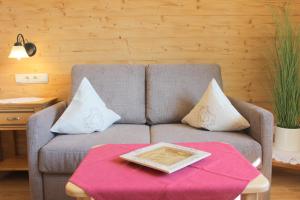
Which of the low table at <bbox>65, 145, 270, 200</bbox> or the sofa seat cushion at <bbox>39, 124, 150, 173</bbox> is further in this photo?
the sofa seat cushion at <bbox>39, 124, 150, 173</bbox>

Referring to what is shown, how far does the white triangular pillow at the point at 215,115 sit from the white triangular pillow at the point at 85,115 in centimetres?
63

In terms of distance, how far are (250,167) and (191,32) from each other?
67.2 inches

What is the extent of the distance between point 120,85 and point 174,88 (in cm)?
46

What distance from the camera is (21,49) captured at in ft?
7.95

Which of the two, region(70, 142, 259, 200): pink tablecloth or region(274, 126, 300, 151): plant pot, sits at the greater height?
region(70, 142, 259, 200): pink tablecloth

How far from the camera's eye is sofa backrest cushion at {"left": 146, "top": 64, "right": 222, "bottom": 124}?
7.73 feet

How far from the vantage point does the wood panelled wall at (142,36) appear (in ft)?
8.58

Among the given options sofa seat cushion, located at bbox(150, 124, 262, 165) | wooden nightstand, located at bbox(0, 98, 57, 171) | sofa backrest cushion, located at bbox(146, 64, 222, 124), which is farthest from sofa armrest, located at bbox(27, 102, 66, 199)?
sofa backrest cushion, located at bbox(146, 64, 222, 124)

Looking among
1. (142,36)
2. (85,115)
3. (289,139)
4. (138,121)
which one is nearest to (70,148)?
(85,115)

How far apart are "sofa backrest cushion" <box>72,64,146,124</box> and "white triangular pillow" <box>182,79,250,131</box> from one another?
0.45 m

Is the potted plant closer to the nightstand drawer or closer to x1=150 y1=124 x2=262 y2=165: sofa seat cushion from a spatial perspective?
x1=150 y1=124 x2=262 y2=165: sofa seat cushion

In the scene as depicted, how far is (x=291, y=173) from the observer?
2.53 m

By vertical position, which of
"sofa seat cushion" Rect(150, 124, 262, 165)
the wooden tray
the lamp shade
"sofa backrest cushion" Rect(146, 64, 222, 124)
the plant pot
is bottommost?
the plant pot

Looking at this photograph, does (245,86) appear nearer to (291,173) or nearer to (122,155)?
(291,173)
